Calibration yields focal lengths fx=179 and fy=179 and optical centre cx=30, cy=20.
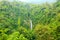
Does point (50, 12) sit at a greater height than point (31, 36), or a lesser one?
greater

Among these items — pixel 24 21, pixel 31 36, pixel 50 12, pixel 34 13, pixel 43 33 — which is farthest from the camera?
pixel 34 13

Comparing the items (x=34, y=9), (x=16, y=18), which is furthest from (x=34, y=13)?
(x=16, y=18)

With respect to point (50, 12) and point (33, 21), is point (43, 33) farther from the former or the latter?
point (33, 21)

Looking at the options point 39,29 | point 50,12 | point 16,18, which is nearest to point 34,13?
point 16,18

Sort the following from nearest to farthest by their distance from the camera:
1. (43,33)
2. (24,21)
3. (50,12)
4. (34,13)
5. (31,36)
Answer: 1. (43,33)
2. (31,36)
3. (50,12)
4. (24,21)
5. (34,13)

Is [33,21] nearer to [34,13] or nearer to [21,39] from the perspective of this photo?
[34,13]

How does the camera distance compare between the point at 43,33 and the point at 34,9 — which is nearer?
the point at 43,33
